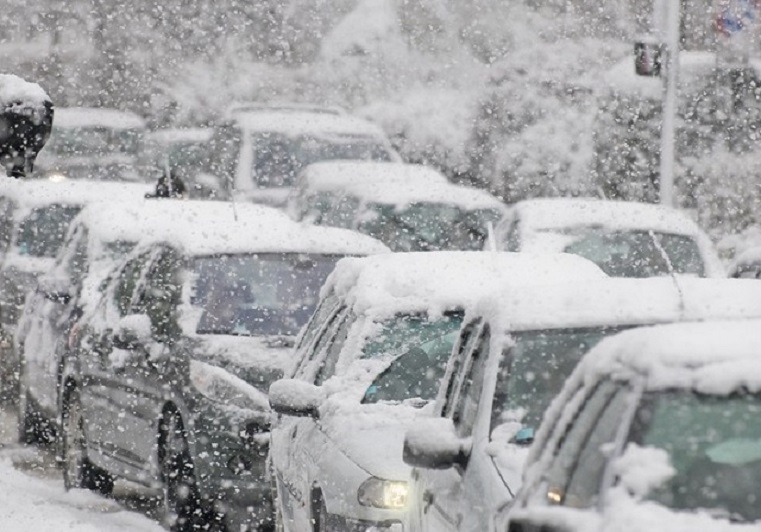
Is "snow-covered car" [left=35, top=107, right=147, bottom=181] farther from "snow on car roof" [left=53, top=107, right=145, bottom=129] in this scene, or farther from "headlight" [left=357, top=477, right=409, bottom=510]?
"headlight" [left=357, top=477, right=409, bottom=510]

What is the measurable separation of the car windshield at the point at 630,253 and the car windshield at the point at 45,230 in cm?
564

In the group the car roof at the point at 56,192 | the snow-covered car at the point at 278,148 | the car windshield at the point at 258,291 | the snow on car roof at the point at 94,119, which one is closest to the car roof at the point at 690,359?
the car windshield at the point at 258,291

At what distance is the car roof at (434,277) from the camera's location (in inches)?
336

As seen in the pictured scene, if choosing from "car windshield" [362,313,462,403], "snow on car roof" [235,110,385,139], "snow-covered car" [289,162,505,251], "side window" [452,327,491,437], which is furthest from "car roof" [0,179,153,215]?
"side window" [452,327,491,437]

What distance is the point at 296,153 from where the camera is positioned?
22891 millimetres

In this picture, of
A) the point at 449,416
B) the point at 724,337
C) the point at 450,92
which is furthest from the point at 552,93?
the point at 724,337

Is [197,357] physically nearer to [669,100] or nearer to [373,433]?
[373,433]

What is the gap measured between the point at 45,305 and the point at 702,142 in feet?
43.7

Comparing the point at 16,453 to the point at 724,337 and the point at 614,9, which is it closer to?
the point at 724,337

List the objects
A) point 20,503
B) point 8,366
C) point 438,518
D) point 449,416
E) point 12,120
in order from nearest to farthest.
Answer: point 438,518 → point 449,416 → point 12,120 → point 20,503 → point 8,366

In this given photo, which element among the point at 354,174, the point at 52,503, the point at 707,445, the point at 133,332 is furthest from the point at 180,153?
the point at 707,445

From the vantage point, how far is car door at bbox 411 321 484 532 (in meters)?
5.88

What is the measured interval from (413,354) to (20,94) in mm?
1864

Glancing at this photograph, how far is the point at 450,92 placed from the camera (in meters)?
34.3
